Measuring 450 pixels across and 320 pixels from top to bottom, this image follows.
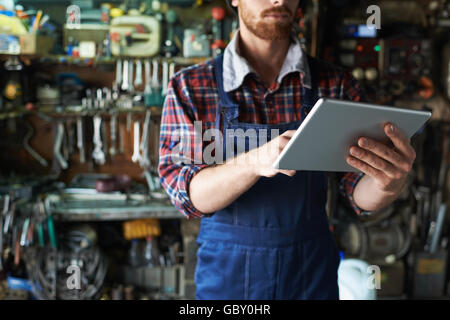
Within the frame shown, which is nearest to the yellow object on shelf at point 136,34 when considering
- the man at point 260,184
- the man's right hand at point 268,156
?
the man at point 260,184

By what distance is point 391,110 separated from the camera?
0.92m

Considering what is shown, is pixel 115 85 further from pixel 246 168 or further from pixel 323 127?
pixel 323 127

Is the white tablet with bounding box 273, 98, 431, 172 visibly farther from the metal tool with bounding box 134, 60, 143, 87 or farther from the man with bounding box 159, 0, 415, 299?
the metal tool with bounding box 134, 60, 143, 87

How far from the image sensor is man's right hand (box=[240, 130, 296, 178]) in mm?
980

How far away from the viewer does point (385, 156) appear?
101cm

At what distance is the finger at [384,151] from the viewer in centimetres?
98

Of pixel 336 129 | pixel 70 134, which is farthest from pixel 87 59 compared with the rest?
pixel 336 129

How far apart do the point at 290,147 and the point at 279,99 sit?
529 mm

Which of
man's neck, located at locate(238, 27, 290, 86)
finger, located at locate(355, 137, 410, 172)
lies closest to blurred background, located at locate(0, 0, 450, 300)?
man's neck, located at locate(238, 27, 290, 86)

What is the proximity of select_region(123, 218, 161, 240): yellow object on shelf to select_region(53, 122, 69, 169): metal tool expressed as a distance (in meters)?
0.70

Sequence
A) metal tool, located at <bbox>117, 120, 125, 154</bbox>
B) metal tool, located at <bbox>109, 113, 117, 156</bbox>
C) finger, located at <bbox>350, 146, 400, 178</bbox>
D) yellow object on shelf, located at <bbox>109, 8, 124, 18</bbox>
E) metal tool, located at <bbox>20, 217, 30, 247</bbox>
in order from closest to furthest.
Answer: finger, located at <bbox>350, 146, 400, 178</bbox> → metal tool, located at <bbox>20, 217, 30, 247</bbox> → yellow object on shelf, located at <bbox>109, 8, 124, 18</bbox> → metal tool, located at <bbox>109, 113, 117, 156</bbox> → metal tool, located at <bbox>117, 120, 125, 154</bbox>
